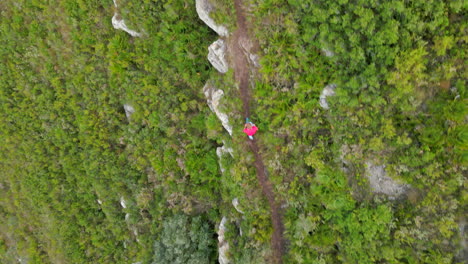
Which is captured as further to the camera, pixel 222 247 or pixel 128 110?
pixel 128 110

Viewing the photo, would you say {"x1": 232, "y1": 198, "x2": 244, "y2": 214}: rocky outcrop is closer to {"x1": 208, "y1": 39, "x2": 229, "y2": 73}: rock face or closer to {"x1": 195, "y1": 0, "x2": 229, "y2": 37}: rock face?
{"x1": 208, "y1": 39, "x2": 229, "y2": 73}: rock face

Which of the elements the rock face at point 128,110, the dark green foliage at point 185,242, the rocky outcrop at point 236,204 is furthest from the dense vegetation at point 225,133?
the rock face at point 128,110

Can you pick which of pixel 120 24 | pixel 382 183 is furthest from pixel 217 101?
pixel 382 183

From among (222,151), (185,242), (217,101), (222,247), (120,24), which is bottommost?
(185,242)

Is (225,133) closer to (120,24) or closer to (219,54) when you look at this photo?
(219,54)

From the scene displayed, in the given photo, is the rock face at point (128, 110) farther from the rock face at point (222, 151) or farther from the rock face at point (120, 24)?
the rock face at point (222, 151)
